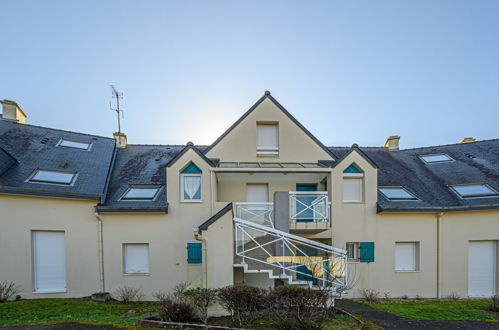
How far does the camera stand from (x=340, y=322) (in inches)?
281

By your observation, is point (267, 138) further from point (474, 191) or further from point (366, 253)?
point (474, 191)

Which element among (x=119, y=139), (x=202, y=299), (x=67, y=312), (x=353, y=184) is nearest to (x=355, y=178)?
(x=353, y=184)

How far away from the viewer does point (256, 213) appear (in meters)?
10.6

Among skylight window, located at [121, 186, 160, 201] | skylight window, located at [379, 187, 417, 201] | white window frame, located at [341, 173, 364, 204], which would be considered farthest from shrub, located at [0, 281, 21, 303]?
skylight window, located at [379, 187, 417, 201]

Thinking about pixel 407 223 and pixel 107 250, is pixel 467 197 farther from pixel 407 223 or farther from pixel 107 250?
pixel 107 250

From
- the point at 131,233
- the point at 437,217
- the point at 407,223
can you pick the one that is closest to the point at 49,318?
the point at 131,233

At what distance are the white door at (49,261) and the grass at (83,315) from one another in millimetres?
1176

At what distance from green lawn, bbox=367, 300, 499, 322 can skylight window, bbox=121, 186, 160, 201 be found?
416 inches

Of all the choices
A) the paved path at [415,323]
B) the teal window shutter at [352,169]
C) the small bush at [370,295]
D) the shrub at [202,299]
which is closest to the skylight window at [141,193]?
the shrub at [202,299]

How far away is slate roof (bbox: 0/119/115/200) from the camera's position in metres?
9.96

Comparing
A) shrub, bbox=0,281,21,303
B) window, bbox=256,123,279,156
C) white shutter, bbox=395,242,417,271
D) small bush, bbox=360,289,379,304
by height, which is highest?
window, bbox=256,123,279,156

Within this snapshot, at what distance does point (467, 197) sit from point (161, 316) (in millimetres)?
14108

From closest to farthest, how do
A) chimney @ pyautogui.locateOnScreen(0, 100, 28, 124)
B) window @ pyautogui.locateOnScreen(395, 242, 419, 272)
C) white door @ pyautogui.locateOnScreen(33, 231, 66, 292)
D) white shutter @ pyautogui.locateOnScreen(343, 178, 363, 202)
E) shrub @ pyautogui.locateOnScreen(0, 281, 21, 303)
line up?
shrub @ pyautogui.locateOnScreen(0, 281, 21, 303)
white door @ pyautogui.locateOnScreen(33, 231, 66, 292)
window @ pyautogui.locateOnScreen(395, 242, 419, 272)
white shutter @ pyautogui.locateOnScreen(343, 178, 363, 202)
chimney @ pyautogui.locateOnScreen(0, 100, 28, 124)

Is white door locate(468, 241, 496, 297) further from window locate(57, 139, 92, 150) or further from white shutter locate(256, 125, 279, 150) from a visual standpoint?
window locate(57, 139, 92, 150)
